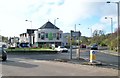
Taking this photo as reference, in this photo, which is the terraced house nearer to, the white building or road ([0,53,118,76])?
the white building

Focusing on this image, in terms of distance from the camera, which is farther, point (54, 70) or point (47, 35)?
point (47, 35)

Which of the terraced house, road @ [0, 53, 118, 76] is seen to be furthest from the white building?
road @ [0, 53, 118, 76]

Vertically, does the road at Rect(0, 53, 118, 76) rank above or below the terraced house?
below

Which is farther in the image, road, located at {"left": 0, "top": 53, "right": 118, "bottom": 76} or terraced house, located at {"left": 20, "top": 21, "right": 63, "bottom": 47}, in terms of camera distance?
terraced house, located at {"left": 20, "top": 21, "right": 63, "bottom": 47}

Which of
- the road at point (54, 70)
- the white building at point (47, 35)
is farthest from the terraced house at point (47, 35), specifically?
the road at point (54, 70)

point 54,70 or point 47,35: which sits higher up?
point 47,35

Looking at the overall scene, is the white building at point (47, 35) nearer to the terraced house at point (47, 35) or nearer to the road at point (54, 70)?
the terraced house at point (47, 35)

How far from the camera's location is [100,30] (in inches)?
5305

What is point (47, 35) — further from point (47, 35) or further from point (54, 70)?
point (54, 70)

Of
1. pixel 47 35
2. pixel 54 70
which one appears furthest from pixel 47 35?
pixel 54 70

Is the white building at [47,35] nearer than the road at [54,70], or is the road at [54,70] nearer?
the road at [54,70]

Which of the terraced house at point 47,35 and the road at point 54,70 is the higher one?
the terraced house at point 47,35

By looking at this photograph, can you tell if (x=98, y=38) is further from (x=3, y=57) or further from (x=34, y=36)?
(x=3, y=57)

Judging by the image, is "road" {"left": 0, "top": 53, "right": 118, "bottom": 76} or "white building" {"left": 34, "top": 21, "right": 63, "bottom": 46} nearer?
"road" {"left": 0, "top": 53, "right": 118, "bottom": 76}
